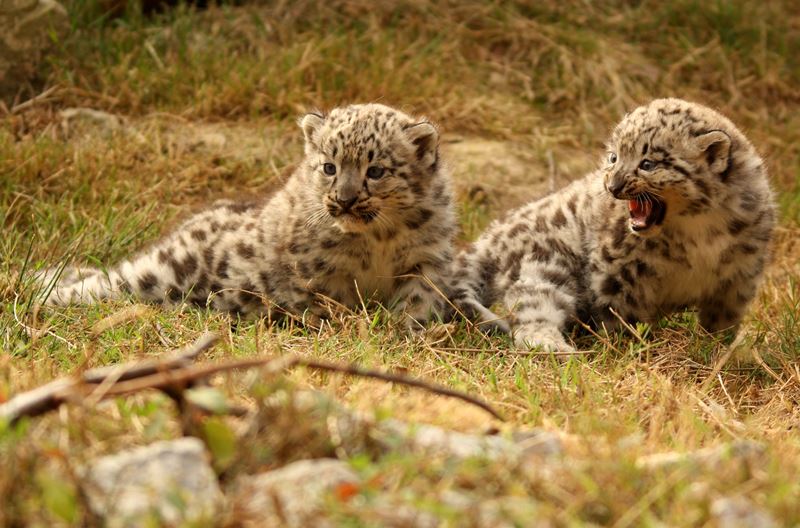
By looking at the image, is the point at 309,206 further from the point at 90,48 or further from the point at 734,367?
the point at 90,48

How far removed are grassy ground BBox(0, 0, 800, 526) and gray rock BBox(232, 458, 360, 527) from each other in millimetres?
123

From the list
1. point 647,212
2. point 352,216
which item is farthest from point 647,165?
point 352,216

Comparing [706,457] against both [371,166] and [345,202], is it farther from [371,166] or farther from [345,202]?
[371,166]

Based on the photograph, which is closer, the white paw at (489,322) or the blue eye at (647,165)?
the blue eye at (647,165)

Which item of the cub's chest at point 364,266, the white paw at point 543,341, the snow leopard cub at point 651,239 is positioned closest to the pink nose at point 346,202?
the cub's chest at point 364,266

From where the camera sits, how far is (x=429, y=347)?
5.90 metres

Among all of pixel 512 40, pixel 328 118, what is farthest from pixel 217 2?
pixel 328 118

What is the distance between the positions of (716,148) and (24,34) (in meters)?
5.49

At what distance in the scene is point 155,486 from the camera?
318 cm

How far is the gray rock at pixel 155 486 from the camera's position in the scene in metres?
3.10

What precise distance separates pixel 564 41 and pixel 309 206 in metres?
4.59

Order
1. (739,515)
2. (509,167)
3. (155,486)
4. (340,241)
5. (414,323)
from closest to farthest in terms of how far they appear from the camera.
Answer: (155,486) → (739,515) → (414,323) → (340,241) → (509,167)

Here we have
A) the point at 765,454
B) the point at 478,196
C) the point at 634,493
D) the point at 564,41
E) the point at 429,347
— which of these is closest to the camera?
the point at 634,493

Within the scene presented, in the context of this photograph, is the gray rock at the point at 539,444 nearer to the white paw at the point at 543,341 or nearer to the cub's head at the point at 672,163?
the white paw at the point at 543,341
